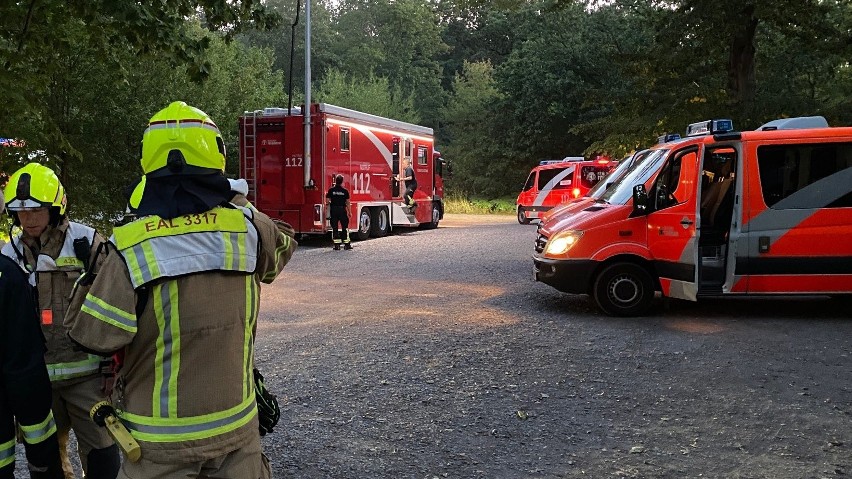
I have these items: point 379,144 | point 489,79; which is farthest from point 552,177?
point 489,79

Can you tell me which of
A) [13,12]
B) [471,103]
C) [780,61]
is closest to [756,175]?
[13,12]

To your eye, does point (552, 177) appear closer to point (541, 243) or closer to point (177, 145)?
point (541, 243)

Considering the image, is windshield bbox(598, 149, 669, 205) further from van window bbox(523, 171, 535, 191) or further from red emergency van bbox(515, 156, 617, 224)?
van window bbox(523, 171, 535, 191)

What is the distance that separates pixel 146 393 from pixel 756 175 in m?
7.71

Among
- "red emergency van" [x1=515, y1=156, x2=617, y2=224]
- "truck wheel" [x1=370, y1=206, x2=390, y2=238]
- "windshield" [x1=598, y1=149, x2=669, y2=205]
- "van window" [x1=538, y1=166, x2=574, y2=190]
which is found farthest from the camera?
"van window" [x1=538, y1=166, x2=574, y2=190]

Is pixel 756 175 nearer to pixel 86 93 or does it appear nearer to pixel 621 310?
pixel 621 310

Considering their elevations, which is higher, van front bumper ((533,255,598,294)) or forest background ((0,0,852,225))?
forest background ((0,0,852,225))

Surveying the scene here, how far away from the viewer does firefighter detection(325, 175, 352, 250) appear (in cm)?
1673

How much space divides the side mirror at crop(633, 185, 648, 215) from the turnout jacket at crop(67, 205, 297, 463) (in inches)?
275

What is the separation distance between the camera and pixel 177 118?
7.60ft

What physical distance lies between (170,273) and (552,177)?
75.0 feet

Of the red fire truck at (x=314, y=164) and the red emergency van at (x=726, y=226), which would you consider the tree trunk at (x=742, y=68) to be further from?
the red emergency van at (x=726, y=226)

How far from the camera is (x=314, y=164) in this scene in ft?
57.7

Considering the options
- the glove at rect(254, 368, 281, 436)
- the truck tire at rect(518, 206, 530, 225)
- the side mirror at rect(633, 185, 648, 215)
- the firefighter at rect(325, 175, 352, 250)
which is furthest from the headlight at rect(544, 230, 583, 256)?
the truck tire at rect(518, 206, 530, 225)
